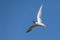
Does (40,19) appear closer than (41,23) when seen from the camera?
No

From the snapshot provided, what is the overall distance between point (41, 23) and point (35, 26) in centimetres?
12

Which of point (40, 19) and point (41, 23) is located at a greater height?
point (40, 19)

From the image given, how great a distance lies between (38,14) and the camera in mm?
2195

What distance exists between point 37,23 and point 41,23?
0.07 metres

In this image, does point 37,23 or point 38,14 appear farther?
point 38,14

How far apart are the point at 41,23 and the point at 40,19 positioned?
0.48 ft

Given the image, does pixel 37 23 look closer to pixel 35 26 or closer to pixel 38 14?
pixel 35 26

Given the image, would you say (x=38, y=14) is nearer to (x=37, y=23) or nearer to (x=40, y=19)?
(x=40, y=19)

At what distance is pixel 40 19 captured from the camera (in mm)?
2154

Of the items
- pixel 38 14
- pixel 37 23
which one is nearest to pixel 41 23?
pixel 37 23

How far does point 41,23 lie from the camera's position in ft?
6.64

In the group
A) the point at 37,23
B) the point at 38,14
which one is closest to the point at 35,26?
the point at 37,23

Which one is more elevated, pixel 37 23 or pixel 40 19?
pixel 40 19

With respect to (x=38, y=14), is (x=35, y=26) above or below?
below
